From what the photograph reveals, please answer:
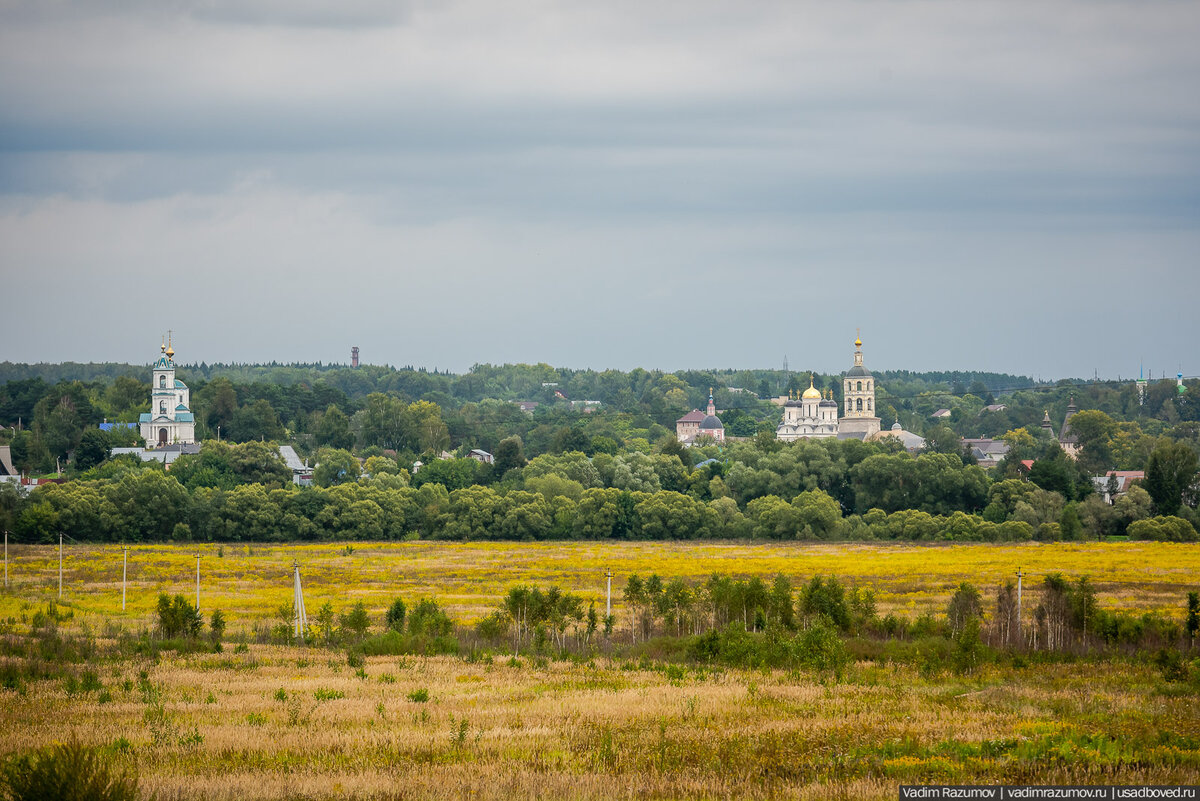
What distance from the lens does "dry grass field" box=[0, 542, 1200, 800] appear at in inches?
723

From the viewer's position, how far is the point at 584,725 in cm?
2311

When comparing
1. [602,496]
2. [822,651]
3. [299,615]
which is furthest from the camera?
[602,496]

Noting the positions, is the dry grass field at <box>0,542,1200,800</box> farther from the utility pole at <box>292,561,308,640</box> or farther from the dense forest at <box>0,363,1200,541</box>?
the dense forest at <box>0,363,1200,541</box>

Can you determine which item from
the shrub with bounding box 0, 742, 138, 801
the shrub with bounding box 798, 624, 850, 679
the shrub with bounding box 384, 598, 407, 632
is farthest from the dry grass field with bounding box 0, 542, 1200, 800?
the shrub with bounding box 384, 598, 407, 632

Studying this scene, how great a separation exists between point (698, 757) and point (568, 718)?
4.46 meters

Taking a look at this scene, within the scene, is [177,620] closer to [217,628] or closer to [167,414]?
[217,628]

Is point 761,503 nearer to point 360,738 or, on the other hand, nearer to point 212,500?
point 212,500

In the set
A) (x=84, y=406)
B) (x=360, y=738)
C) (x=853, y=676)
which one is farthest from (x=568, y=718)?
(x=84, y=406)

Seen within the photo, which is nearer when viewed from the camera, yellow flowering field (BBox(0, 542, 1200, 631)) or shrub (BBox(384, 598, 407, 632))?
shrub (BBox(384, 598, 407, 632))

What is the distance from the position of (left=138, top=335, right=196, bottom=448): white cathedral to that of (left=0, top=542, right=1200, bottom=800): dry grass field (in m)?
113

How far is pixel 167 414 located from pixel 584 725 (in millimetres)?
140246

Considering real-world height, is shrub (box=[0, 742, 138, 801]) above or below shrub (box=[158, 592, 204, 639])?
above

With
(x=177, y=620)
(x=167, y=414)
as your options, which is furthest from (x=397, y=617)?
(x=167, y=414)

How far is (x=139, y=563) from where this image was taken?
69.6 metres
